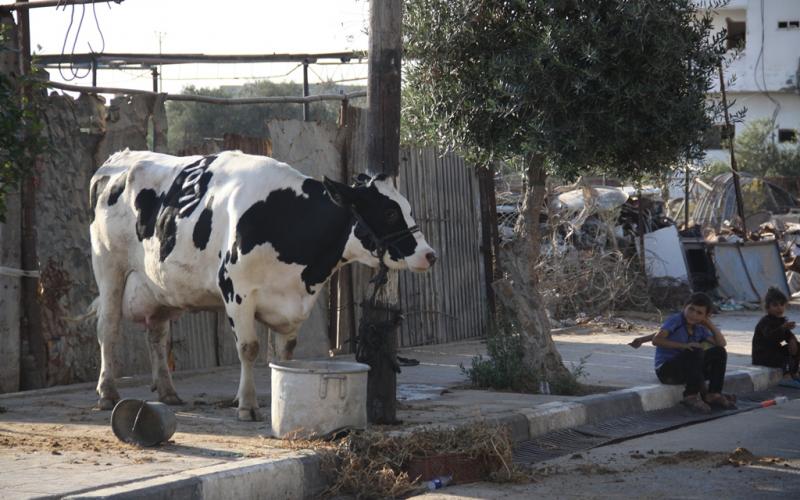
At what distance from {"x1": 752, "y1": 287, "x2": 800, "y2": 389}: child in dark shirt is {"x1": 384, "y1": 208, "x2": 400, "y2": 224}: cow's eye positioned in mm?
6442

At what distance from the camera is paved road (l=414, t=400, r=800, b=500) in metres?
Answer: 7.89

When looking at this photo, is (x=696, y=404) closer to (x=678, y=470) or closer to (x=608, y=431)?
(x=608, y=431)

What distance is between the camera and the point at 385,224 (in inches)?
368

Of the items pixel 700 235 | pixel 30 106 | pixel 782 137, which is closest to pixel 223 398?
pixel 30 106

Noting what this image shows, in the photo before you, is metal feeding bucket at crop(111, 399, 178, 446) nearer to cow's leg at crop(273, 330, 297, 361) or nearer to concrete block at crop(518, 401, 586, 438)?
cow's leg at crop(273, 330, 297, 361)

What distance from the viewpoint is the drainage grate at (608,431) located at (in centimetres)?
972

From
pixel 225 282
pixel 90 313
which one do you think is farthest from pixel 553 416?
pixel 90 313

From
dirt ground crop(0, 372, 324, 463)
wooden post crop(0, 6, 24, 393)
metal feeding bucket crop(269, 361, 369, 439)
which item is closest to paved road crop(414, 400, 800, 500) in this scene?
metal feeding bucket crop(269, 361, 369, 439)

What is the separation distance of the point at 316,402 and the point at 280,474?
2.99ft

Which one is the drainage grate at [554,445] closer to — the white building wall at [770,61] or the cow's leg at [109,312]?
the cow's leg at [109,312]

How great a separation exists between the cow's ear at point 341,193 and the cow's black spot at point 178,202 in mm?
1221

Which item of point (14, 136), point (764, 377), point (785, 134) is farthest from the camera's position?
point (785, 134)

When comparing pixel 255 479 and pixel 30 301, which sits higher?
pixel 30 301

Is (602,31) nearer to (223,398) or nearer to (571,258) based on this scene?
(223,398)
